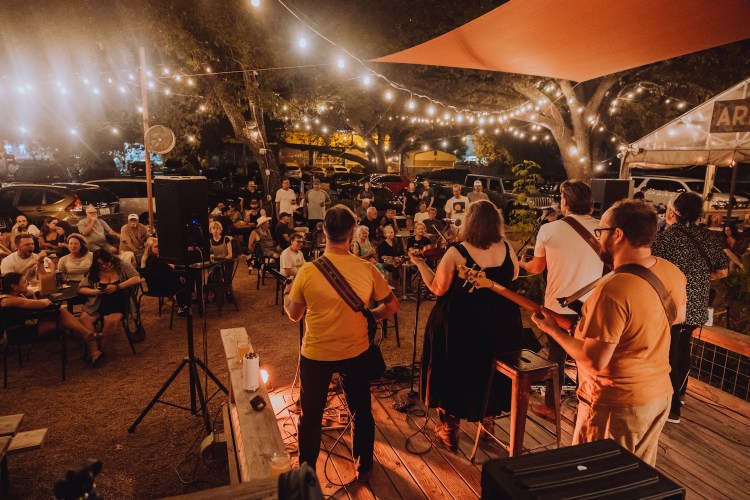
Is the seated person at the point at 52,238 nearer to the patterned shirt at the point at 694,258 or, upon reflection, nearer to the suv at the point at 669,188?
the patterned shirt at the point at 694,258

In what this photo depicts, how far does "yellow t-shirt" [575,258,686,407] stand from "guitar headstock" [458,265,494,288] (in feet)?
2.46

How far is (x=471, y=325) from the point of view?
118 inches

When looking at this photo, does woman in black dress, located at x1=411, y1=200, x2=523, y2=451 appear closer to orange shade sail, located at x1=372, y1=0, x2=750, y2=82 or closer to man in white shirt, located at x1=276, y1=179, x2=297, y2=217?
orange shade sail, located at x1=372, y1=0, x2=750, y2=82

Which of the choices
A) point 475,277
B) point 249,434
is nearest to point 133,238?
point 249,434

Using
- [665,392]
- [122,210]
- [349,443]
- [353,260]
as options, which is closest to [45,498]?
[349,443]

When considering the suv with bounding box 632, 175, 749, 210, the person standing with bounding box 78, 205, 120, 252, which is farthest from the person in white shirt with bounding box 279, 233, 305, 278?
the suv with bounding box 632, 175, 749, 210

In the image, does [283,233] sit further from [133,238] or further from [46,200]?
[46,200]

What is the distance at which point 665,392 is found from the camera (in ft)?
6.73

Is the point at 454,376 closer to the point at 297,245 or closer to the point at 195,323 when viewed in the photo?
the point at 297,245

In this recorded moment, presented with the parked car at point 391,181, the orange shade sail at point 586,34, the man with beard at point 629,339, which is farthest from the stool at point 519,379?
the parked car at point 391,181

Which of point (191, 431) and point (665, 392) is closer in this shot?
point (665, 392)

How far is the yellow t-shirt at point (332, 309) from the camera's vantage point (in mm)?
2576

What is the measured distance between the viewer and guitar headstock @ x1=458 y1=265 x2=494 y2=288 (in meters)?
2.75

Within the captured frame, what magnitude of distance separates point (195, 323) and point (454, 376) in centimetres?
479
